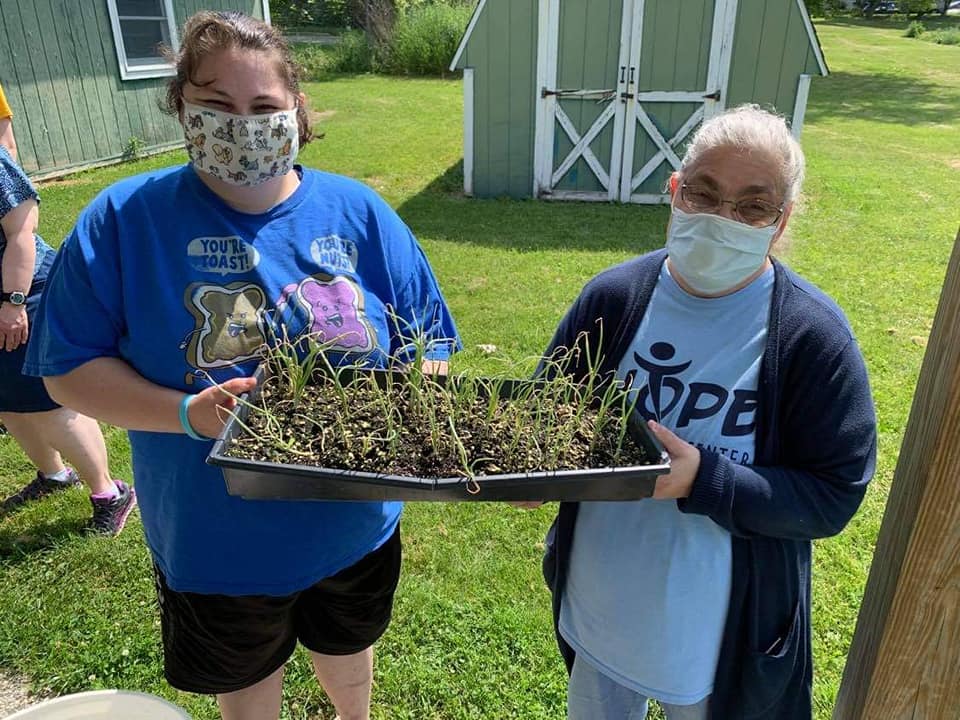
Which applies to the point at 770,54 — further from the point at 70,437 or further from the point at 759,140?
the point at 70,437

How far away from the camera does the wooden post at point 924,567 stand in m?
1.10

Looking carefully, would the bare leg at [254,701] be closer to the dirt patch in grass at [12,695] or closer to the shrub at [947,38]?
the dirt patch in grass at [12,695]

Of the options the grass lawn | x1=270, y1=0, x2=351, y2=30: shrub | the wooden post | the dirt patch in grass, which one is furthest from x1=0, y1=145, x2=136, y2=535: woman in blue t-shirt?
x1=270, y1=0, x2=351, y2=30: shrub

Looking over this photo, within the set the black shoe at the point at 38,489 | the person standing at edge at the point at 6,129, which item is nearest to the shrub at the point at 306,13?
the person standing at edge at the point at 6,129

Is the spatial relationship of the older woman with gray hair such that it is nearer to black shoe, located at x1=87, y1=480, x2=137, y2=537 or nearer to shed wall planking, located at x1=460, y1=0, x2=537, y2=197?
black shoe, located at x1=87, y1=480, x2=137, y2=537

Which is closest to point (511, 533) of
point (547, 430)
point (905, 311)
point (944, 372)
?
point (547, 430)

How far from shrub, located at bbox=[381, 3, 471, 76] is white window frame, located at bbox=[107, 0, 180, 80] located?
36.2 feet

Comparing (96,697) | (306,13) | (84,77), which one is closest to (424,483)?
(96,697)

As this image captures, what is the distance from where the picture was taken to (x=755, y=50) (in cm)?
816

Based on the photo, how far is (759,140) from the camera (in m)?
1.62

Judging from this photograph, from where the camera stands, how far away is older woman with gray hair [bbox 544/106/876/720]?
5.12 feet

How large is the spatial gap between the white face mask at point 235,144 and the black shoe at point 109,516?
2.22 m

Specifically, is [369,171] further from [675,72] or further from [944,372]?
[944,372]

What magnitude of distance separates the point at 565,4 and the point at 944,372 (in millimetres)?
8271
